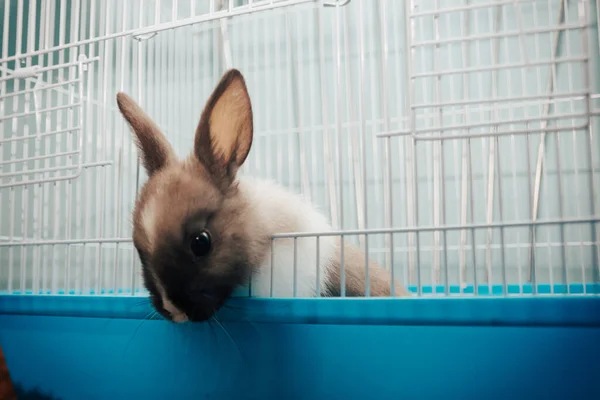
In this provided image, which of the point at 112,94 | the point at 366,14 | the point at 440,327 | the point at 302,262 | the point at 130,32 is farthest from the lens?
the point at 366,14

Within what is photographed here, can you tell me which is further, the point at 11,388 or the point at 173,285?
the point at 11,388

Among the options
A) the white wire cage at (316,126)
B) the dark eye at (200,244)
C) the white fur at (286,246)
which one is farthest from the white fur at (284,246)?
the white wire cage at (316,126)

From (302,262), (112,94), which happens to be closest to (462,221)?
(302,262)

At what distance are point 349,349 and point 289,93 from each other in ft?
5.10

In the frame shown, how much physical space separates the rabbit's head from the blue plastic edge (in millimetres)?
95

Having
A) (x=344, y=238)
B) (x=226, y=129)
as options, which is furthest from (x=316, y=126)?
(x=226, y=129)

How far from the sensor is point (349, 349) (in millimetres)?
1088

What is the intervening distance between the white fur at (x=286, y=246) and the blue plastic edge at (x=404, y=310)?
0.14 meters

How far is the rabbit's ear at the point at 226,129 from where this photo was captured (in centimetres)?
126

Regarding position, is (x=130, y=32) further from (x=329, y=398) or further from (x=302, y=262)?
(x=329, y=398)

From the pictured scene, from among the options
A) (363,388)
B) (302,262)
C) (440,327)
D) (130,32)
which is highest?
(130,32)

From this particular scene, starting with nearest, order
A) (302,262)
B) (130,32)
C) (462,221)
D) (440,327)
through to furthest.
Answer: (440,327), (302,262), (130,32), (462,221)

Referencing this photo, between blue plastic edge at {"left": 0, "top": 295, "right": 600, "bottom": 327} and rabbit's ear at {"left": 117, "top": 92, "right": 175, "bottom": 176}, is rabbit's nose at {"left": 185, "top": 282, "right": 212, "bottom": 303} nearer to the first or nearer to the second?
blue plastic edge at {"left": 0, "top": 295, "right": 600, "bottom": 327}

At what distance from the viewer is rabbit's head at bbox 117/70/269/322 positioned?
1.17 metres
